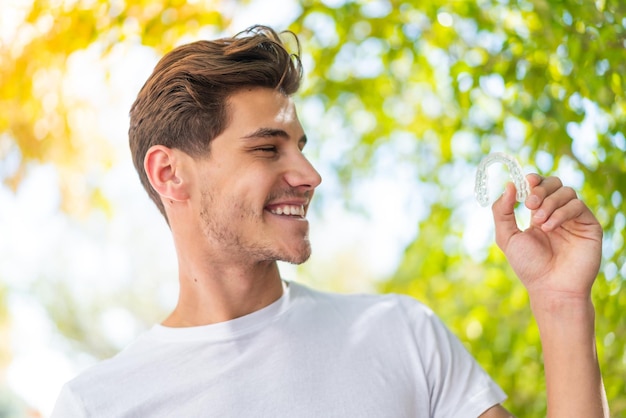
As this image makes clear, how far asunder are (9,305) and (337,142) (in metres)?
7.00

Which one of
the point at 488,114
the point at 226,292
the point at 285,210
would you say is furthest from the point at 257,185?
the point at 488,114

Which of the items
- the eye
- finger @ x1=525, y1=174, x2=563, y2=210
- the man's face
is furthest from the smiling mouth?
finger @ x1=525, y1=174, x2=563, y2=210

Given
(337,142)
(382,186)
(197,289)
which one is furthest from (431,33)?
(382,186)

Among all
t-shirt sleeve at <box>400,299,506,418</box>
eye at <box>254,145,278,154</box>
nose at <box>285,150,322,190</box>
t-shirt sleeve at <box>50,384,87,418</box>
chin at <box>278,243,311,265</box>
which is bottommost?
t-shirt sleeve at <box>400,299,506,418</box>

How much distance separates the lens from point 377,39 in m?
2.41

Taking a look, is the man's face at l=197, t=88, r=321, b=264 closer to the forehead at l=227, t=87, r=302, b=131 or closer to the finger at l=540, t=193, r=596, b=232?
the forehead at l=227, t=87, r=302, b=131

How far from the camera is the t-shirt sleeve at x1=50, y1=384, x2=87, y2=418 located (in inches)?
58.2

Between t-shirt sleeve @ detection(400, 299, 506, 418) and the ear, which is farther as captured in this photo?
the ear

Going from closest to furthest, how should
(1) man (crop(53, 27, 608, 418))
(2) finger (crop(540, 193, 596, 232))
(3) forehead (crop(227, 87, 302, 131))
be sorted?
(2) finger (crop(540, 193, 596, 232)) → (1) man (crop(53, 27, 608, 418)) → (3) forehead (crop(227, 87, 302, 131))

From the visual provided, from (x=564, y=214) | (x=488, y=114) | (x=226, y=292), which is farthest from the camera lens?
(x=488, y=114)

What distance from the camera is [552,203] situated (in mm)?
1278

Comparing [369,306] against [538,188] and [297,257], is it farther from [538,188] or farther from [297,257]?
[538,188]

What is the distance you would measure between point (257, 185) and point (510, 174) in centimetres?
48

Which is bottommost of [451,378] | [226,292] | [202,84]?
[451,378]
